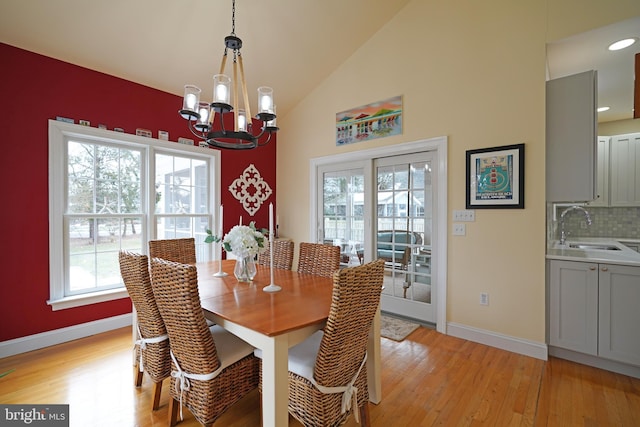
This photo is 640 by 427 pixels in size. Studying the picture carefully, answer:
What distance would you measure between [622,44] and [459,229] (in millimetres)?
1989

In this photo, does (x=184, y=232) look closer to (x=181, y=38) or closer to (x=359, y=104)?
(x=181, y=38)

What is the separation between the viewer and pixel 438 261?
304cm

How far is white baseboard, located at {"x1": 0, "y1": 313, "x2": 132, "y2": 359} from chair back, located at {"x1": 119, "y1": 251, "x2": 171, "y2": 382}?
160 cm

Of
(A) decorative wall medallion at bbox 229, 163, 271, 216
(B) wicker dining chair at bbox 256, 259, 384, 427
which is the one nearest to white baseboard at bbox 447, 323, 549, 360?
(B) wicker dining chair at bbox 256, 259, 384, 427

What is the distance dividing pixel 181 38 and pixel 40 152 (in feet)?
5.36

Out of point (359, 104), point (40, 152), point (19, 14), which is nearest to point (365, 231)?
point (359, 104)

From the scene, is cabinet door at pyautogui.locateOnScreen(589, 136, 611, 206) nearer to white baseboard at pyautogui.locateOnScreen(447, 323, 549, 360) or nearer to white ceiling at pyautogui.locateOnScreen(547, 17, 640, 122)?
white ceiling at pyautogui.locateOnScreen(547, 17, 640, 122)

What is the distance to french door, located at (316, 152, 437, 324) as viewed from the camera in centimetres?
323

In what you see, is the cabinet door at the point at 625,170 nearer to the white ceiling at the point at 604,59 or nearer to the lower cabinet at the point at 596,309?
the white ceiling at the point at 604,59

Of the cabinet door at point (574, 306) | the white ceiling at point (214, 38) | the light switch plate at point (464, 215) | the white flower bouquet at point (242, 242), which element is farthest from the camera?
the light switch plate at point (464, 215)

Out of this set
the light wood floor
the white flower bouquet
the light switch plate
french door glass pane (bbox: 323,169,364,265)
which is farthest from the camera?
french door glass pane (bbox: 323,169,364,265)

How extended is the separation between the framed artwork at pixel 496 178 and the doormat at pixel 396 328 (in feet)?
4.52

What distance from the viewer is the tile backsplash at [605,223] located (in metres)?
3.59

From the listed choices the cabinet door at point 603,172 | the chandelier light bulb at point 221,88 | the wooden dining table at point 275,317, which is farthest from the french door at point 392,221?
the cabinet door at point 603,172
